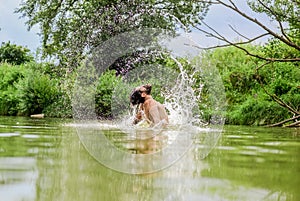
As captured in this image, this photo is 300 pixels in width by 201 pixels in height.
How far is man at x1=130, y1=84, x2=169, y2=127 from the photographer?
6.80 meters

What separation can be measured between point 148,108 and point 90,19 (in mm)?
10419

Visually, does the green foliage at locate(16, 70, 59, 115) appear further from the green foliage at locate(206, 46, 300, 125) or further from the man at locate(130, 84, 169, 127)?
the man at locate(130, 84, 169, 127)

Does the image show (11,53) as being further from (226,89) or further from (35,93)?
(226,89)

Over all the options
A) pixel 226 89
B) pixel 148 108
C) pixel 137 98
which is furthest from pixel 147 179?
pixel 226 89

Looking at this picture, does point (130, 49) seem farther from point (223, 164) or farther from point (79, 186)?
point (79, 186)

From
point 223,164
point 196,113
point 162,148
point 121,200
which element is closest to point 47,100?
point 196,113

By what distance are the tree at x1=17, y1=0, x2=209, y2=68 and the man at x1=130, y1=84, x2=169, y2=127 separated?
8.00 m

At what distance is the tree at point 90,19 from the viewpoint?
51.4 ft

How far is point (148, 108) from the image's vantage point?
683 cm

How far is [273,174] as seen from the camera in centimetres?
268

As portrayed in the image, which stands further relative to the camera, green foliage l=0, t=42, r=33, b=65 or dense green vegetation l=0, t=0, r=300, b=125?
green foliage l=0, t=42, r=33, b=65

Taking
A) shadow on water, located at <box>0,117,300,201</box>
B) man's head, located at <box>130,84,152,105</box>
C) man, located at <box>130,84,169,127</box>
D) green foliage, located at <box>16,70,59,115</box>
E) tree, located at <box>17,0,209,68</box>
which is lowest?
shadow on water, located at <box>0,117,300,201</box>

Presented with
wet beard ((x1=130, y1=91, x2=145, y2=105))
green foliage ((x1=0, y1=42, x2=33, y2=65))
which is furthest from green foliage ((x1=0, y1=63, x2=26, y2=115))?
green foliage ((x1=0, y1=42, x2=33, y2=65))

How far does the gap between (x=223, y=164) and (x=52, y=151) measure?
1283mm
